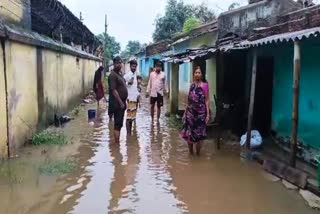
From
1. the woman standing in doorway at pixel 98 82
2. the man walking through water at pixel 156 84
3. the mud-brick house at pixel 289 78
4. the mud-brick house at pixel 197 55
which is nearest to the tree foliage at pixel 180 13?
the mud-brick house at pixel 197 55

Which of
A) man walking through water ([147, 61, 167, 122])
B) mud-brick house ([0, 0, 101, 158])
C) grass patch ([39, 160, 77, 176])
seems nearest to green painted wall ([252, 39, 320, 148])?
man walking through water ([147, 61, 167, 122])

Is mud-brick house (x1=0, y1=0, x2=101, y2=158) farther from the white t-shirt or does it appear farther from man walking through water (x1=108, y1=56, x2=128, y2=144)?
the white t-shirt

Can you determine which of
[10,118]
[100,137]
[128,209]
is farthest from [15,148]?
[128,209]

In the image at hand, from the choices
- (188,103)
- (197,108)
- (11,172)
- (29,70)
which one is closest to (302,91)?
(197,108)

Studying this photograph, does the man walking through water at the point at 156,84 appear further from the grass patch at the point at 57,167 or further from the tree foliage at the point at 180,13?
the tree foliage at the point at 180,13

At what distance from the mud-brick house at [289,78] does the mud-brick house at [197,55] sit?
4.40 ft

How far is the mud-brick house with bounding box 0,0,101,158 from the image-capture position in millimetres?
7922

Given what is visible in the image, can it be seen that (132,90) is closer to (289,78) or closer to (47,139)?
(47,139)

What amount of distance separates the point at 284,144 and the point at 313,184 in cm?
320

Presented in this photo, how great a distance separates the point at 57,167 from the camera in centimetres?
725

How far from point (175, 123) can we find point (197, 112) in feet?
14.9

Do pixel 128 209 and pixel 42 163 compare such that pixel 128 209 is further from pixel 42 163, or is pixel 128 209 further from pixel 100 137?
pixel 100 137

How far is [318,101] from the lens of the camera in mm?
7582

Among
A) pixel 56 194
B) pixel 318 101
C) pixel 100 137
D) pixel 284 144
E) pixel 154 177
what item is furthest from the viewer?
pixel 100 137
